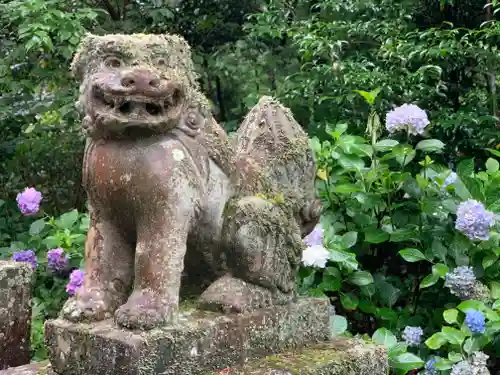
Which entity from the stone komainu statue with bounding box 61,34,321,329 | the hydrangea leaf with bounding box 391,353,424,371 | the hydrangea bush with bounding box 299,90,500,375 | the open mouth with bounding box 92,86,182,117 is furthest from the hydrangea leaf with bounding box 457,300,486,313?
the open mouth with bounding box 92,86,182,117

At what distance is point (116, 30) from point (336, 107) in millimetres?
1784

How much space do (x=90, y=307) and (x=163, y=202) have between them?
1.01ft

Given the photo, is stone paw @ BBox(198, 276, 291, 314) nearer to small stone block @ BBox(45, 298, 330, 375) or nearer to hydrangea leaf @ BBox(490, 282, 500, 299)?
small stone block @ BBox(45, 298, 330, 375)

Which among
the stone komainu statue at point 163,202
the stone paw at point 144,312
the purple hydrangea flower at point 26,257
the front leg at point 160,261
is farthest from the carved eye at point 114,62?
the purple hydrangea flower at point 26,257

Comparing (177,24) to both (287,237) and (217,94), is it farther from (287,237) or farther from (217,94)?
(287,237)

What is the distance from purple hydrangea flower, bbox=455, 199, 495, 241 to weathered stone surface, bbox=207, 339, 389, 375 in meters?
0.72

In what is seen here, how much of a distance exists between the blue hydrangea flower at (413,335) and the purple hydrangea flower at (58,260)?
153 centimetres

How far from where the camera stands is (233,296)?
1.80 metres

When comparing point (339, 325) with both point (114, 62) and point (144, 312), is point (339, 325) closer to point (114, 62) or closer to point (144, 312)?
point (144, 312)

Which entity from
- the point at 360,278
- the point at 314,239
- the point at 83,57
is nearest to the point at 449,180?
the point at 360,278

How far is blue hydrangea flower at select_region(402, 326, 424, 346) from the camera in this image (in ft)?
8.79

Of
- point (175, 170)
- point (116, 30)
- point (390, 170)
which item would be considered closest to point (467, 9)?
point (390, 170)

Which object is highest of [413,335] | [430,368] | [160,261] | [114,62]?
[114,62]

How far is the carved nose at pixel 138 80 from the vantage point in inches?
63.1
